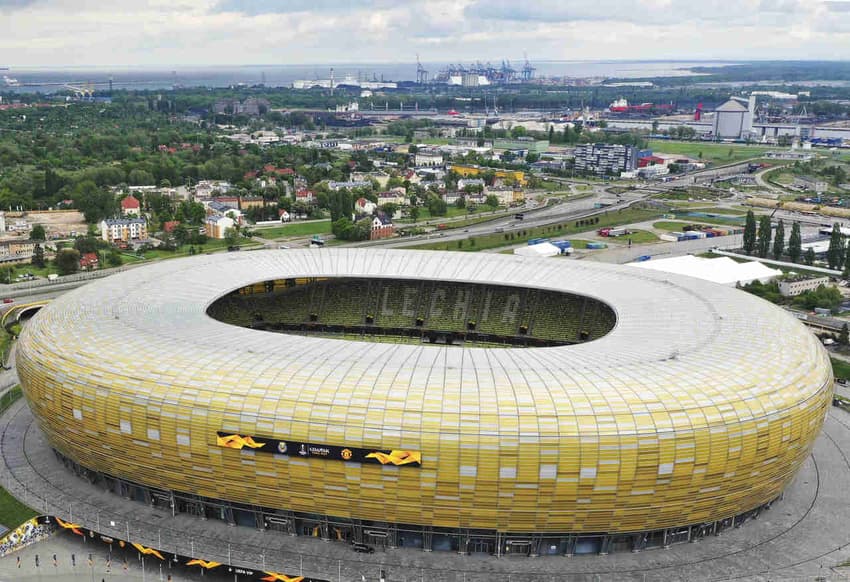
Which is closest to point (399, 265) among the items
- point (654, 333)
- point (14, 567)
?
point (654, 333)

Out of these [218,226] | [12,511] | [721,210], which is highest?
[12,511]

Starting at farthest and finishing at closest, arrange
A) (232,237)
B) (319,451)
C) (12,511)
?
(232,237) < (12,511) < (319,451)

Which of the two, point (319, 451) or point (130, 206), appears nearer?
point (319, 451)

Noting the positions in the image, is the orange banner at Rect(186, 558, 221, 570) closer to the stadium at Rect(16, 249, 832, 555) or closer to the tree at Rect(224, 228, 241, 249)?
the stadium at Rect(16, 249, 832, 555)

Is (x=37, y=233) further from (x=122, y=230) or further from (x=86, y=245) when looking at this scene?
(x=86, y=245)

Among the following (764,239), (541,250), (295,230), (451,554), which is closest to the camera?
(451,554)

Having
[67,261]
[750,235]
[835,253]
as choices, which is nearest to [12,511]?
[67,261]

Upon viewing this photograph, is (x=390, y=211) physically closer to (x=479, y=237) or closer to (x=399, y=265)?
(x=479, y=237)

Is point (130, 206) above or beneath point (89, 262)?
above
